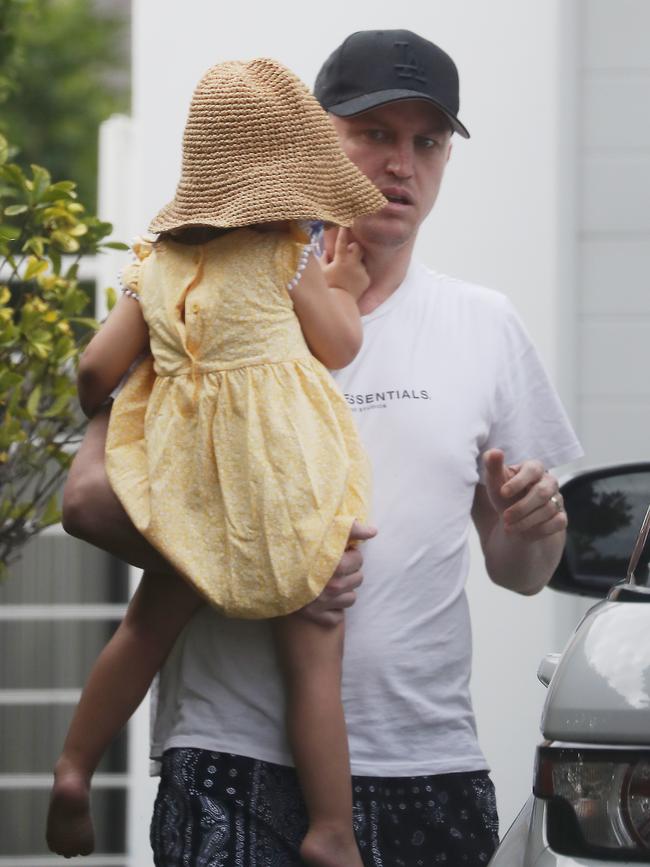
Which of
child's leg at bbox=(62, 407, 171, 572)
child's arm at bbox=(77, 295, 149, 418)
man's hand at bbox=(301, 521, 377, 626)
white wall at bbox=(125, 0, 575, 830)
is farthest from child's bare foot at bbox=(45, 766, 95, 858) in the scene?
white wall at bbox=(125, 0, 575, 830)

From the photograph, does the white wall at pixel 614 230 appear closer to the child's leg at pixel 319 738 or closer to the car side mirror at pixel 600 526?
the car side mirror at pixel 600 526

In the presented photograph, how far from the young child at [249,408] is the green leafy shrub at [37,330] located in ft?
2.80

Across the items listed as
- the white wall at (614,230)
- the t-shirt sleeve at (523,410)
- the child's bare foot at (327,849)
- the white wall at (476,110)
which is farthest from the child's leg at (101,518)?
the white wall at (614,230)

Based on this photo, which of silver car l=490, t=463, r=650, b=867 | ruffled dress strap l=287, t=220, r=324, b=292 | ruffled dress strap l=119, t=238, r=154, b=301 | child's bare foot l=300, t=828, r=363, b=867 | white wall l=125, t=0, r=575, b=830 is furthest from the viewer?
white wall l=125, t=0, r=575, b=830

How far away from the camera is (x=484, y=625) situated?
518cm

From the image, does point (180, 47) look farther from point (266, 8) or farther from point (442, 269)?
point (442, 269)

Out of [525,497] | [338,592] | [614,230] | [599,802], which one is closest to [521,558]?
[525,497]

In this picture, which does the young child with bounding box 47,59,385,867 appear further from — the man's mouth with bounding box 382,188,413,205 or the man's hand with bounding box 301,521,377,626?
the man's mouth with bounding box 382,188,413,205

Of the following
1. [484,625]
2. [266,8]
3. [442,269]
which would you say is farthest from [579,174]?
[484,625]

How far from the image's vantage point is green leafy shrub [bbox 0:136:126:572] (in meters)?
4.02

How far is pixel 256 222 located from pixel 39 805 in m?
3.56

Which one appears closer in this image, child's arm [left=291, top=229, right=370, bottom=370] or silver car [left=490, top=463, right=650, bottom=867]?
silver car [left=490, top=463, right=650, bottom=867]

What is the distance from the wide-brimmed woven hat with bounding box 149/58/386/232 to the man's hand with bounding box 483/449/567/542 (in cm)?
52

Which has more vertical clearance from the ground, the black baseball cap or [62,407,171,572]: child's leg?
the black baseball cap
